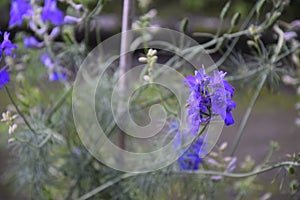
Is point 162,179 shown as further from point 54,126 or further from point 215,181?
A: point 54,126

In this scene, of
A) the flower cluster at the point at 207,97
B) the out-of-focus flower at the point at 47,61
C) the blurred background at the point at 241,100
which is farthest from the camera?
the blurred background at the point at 241,100

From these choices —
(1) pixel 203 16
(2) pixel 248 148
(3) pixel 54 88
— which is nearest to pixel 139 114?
(3) pixel 54 88

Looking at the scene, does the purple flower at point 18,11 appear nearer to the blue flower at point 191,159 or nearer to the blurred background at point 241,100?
the blurred background at point 241,100

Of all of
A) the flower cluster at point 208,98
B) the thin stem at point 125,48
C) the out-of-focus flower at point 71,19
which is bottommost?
the flower cluster at point 208,98

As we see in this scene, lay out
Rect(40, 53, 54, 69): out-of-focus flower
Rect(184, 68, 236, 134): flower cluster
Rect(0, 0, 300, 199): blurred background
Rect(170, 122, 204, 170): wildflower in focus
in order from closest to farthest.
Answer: Rect(184, 68, 236, 134): flower cluster < Rect(170, 122, 204, 170): wildflower in focus < Rect(40, 53, 54, 69): out-of-focus flower < Rect(0, 0, 300, 199): blurred background

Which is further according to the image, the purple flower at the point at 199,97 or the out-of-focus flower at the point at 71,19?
the out-of-focus flower at the point at 71,19

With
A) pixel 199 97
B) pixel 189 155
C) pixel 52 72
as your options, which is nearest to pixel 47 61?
pixel 52 72

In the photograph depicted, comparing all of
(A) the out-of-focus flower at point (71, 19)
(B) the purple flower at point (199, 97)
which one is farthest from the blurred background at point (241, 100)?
→ (B) the purple flower at point (199, 97)

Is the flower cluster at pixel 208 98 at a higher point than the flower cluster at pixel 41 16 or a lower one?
lower

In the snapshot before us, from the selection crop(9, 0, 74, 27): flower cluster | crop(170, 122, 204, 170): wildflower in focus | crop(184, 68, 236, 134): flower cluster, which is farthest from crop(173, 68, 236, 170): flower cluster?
crop(9, 0, 74, 27): flower cluster

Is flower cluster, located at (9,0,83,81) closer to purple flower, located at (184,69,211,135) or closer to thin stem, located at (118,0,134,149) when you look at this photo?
thin stem, located at (118,0,134,149)

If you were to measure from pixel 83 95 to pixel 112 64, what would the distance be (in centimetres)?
8

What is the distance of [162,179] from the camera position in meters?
0.83

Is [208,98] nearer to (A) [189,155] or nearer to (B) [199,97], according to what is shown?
(B) [199,97]
